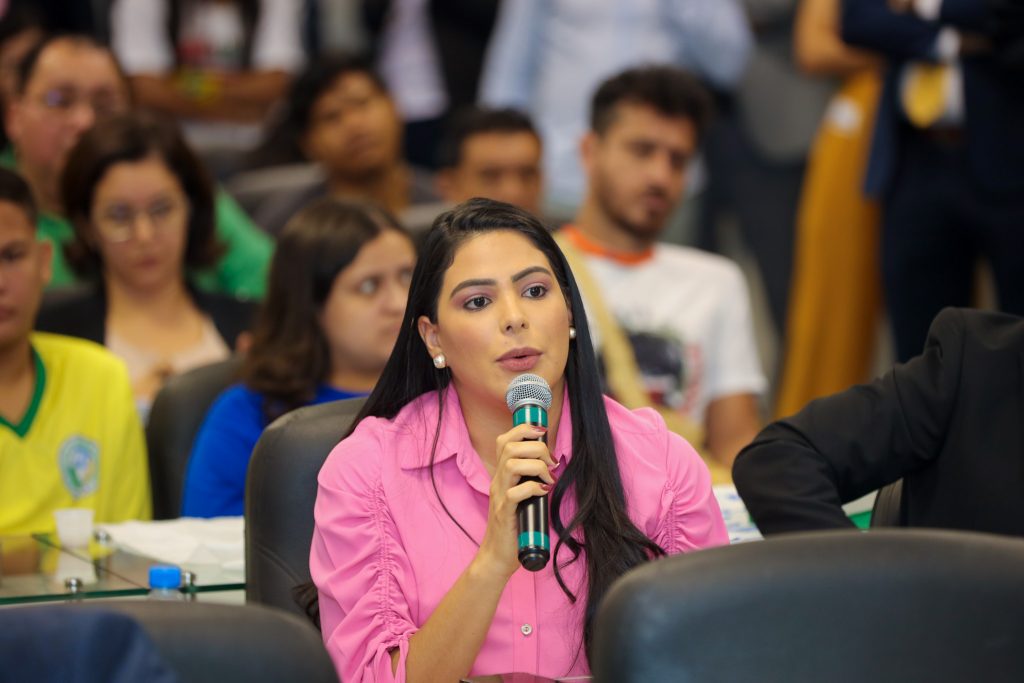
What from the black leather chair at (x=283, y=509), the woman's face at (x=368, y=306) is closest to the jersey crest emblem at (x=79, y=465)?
the woman's face at (x=368, y=306)

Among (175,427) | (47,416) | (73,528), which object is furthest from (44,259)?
(73,528)

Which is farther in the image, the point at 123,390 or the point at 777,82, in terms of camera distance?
the point at 777,82

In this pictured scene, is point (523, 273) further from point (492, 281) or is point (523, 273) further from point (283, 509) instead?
point (283, 509)

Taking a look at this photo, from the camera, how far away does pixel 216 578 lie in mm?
2527

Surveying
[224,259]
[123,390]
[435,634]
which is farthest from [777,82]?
[435,634]

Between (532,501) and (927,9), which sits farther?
(927,9)

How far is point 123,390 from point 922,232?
2277 millimetres

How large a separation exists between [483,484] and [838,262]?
305 cm

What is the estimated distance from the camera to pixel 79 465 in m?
3.20

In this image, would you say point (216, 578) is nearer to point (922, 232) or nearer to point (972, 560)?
point (972, 560)

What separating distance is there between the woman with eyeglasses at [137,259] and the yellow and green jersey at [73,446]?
18.8 inches

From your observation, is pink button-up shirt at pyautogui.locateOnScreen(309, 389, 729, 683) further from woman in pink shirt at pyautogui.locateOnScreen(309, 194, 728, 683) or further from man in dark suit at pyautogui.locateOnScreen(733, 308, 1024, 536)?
man in dark suit at pyautogui.locateOnScreen(733, 308, 1024, 536)

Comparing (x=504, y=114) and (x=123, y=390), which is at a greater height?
(x=504, y=114)

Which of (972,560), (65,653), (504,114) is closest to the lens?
(65,653)
